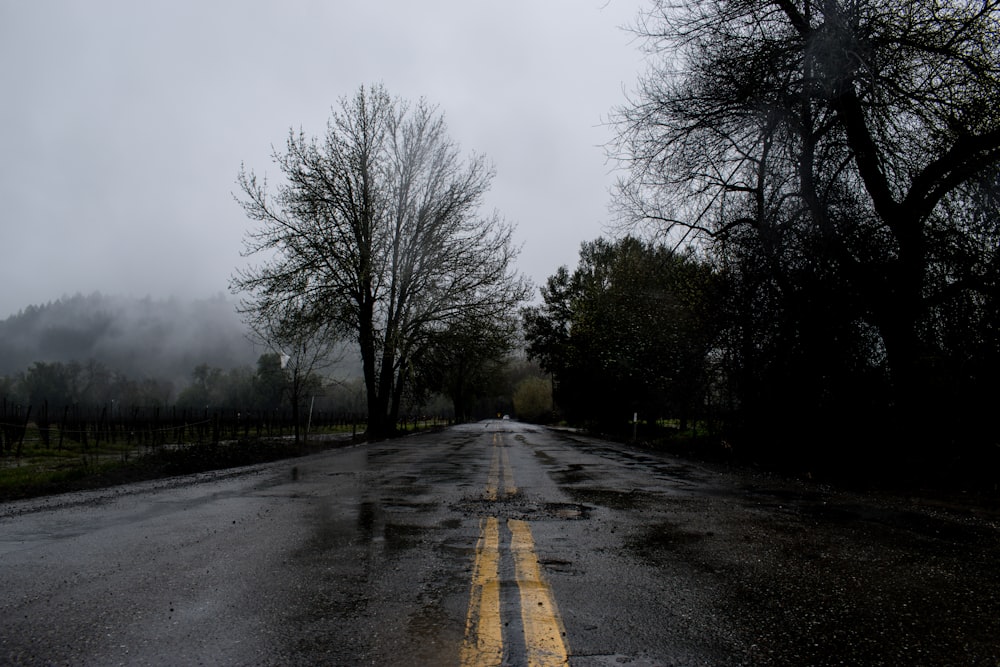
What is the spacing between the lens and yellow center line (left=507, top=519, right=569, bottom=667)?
7.67 feet

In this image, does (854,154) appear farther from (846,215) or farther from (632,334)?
(632,334)

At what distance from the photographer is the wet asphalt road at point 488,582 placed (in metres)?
2.47

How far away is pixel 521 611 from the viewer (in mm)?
2836

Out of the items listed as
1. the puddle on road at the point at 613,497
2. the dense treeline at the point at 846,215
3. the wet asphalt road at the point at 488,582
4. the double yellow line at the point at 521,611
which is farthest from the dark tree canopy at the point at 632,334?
the double yellow line at the point at 521,611

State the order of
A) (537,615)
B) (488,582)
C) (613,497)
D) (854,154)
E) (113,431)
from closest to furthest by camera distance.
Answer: (537,615), (488,582), (613,497), (854,154), (113,431)

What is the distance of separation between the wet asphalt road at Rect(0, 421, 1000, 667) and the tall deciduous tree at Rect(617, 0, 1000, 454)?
4.45 m

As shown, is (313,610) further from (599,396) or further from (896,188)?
(599,396)

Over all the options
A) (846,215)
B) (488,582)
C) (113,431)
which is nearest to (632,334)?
(846,215)

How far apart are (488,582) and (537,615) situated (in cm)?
58

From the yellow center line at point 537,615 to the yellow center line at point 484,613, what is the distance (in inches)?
4.8

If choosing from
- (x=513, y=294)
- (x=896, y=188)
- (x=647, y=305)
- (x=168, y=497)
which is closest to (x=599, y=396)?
(x=513, y=294)

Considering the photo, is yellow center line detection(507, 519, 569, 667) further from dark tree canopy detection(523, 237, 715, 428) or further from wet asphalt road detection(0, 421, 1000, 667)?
dark tree canopy detection(523, 237, 715, 428)

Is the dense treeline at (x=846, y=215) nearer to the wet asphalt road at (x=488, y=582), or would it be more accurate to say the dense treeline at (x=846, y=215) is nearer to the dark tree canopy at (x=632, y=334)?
the dark tree canopy at (x=632, y=334)

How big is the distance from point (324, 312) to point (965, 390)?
1895 centimetres
